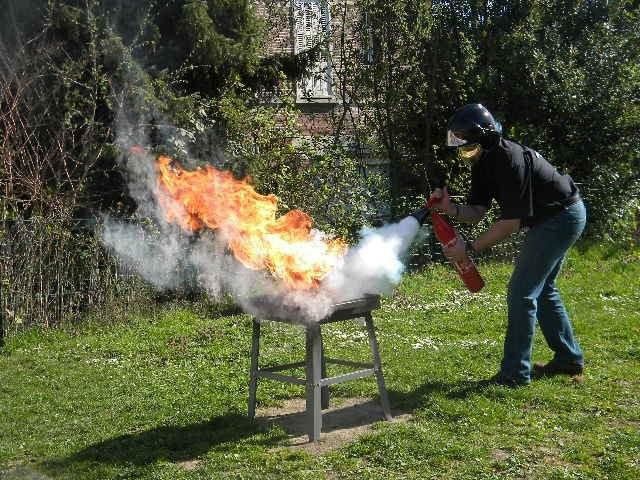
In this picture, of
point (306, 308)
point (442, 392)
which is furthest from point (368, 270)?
point (442, 392)

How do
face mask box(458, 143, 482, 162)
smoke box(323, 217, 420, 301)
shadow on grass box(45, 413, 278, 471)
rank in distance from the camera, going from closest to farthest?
shadow on grass box(45, 413, 278, 471), smoke box(323, 217, 420, 301), face mask box(458, 143, 482, 162)

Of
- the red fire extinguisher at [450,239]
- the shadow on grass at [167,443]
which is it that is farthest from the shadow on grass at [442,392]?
the shadow on grass at [167,443]

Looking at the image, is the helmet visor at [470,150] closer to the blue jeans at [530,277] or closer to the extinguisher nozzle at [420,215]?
the extinguisher nozzle at [420,215]

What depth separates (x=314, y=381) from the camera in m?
5.71

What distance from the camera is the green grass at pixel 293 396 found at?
529 cm

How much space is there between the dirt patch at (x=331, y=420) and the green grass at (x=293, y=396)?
0.43 ft

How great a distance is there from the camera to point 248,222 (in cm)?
617

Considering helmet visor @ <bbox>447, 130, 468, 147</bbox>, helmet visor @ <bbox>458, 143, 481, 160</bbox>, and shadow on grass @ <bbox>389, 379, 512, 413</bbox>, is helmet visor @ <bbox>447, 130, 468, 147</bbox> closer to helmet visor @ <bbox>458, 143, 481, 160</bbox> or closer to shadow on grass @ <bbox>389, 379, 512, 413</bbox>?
helmet visor @ <bbox>458, 143, 481, 160</bbox>

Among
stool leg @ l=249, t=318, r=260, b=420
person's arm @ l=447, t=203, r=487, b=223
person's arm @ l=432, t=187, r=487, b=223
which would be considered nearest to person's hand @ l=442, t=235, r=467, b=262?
person's arm @ l=432, t=187, r=487, b=223

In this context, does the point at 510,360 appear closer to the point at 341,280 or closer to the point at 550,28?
the point at 341,280

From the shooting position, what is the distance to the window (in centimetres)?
1579

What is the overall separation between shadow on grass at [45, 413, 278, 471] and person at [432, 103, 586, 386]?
213 cm

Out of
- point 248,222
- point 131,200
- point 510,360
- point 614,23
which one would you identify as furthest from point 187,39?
point 614,23

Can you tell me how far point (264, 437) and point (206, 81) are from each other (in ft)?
24.4
